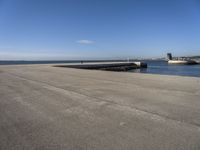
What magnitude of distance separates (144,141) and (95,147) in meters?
0.80

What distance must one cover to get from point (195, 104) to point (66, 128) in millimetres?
3728

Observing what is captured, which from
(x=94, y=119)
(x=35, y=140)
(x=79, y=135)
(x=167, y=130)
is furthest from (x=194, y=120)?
(x=35, y=140)

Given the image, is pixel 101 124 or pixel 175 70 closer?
pixel 101 124

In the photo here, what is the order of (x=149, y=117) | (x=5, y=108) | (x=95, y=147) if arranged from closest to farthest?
(x=95, y=147) → (x=149, y=117) → (x=5, y=108)

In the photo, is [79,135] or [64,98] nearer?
[79,135]

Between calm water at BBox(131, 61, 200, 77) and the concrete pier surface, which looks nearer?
the concrete pier surface

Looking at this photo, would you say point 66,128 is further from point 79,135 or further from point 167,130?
point 167,130

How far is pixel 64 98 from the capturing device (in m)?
5.97

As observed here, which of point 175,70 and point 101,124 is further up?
point 101,124

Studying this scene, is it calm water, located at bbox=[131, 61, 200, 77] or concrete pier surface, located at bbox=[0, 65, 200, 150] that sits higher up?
concrete pier surface, located at bbox=[0, 65, 200, 150]

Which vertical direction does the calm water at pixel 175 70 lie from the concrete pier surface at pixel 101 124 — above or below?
below

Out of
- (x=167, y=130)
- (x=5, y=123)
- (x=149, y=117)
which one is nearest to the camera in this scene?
(x=167, y=130)

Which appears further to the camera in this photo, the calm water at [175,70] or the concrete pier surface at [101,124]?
the calm water at [175,70]

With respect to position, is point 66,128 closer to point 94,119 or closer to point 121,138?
point 94,119
